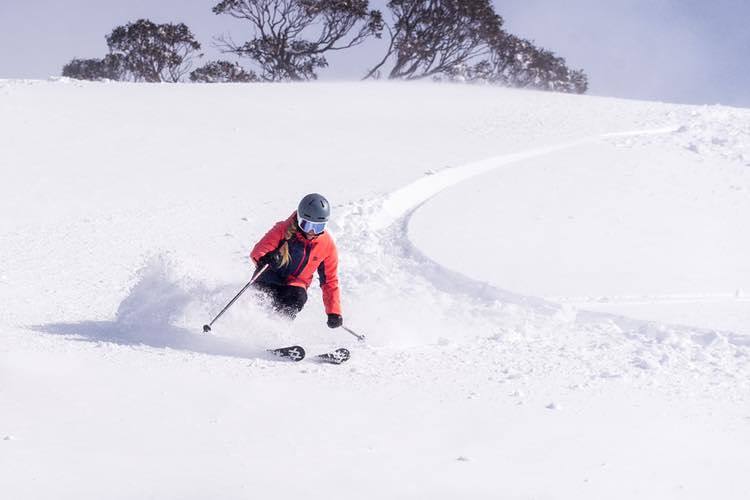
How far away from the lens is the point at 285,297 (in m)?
5.92

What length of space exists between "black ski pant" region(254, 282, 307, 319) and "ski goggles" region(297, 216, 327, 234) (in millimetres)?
523

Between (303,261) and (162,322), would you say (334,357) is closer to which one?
(303,261)

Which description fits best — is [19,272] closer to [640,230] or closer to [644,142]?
[640,230]

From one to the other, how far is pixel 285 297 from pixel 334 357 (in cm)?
77

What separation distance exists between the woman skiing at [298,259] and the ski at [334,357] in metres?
0.40

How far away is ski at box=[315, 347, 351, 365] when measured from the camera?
5391 mm

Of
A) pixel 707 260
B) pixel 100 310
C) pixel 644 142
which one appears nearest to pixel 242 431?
pixel 100 310

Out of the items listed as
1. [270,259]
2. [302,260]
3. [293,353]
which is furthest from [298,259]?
[293,353]

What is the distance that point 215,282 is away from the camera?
6.73m

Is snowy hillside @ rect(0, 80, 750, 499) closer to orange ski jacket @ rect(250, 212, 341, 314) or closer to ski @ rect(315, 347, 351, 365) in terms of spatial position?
ski @ rect(315, 347, 351, 365)

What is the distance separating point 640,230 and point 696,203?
227cm

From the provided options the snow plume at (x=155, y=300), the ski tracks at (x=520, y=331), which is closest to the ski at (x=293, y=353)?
A: the ski tracks at (x=520, y=331)

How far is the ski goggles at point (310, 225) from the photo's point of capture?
5.63m

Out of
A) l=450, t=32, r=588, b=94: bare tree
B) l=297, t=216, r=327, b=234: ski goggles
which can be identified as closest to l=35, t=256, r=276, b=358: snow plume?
l=297, t=216, r=327, b=234: ski goggles
